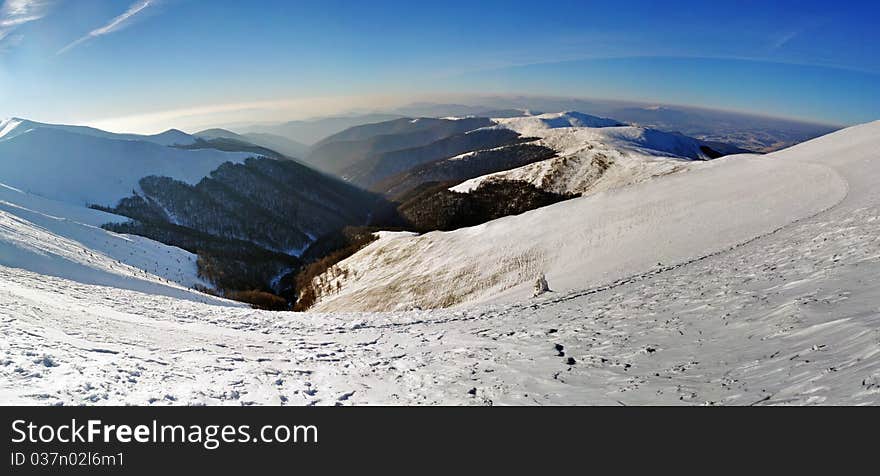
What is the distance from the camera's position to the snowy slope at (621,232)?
33469 millimetres

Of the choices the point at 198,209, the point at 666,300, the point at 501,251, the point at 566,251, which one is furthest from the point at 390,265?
the point at 198,209

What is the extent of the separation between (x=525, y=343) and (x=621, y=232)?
35373 millimetres

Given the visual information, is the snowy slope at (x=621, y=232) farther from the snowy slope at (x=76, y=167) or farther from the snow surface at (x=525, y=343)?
the snowy slope at (x=76, y=167)

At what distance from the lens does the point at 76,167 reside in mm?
174500

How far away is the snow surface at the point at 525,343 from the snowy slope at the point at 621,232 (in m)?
6.88

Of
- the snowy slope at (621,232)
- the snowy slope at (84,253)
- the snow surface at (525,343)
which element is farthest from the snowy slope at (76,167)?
the snow surface at (525,343)

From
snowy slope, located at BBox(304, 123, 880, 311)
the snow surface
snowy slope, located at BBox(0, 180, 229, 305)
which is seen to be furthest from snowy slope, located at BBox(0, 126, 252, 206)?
the snow surface

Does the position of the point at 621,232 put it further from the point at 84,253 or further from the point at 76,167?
the point at 76,167

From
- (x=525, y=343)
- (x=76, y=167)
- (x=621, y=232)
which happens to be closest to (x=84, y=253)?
(x=525, y=343)

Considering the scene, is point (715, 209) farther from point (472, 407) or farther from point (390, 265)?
point (390, 265)

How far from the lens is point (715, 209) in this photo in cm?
4153

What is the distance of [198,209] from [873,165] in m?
207
